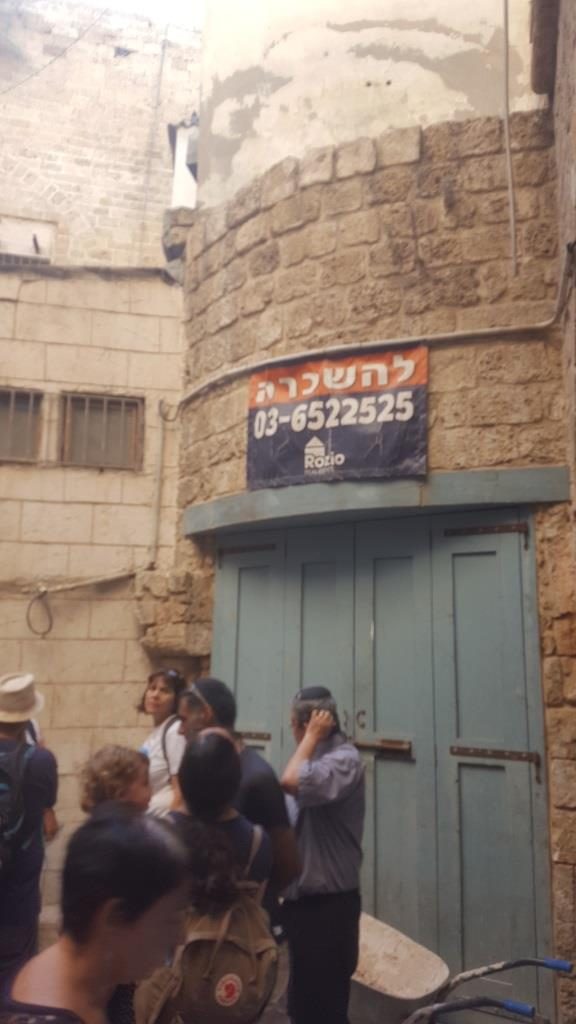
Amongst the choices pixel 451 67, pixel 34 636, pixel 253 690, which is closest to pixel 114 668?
pixel 34 636

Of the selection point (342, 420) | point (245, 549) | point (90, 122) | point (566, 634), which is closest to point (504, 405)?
point (342, 420)

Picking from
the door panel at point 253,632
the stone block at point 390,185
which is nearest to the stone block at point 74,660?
the door panel at point 253,632

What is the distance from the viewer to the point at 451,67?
5.38m

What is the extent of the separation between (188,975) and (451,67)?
17.6 ft

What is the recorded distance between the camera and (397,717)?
4.95 metres

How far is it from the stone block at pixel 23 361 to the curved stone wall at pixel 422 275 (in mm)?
1646

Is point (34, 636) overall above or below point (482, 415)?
below

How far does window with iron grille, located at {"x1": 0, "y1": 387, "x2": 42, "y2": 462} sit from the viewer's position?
262 inches

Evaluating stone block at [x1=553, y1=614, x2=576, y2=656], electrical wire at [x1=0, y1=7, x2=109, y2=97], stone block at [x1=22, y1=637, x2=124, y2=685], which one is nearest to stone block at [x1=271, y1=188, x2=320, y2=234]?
stone block at [x1=553, y1=614, x2=576, y2=656]

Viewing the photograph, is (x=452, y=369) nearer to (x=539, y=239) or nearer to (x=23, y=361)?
(x=539, y=239)

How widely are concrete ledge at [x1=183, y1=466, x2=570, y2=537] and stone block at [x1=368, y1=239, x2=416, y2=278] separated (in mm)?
1355

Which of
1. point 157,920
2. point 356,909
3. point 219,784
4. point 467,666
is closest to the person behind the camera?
point 157,920

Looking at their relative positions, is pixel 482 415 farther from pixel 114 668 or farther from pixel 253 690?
→ pixel 114 668

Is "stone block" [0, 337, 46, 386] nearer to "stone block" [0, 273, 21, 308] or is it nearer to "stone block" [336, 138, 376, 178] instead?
"stone block" [0, 273, 21, 308]
